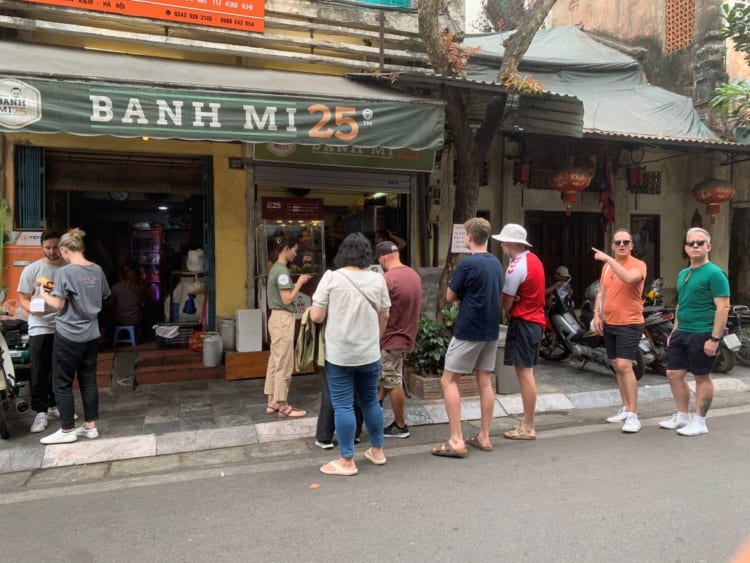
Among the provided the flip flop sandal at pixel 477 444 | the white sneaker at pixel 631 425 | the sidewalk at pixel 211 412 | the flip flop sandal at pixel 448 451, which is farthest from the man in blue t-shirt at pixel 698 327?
the flip flop sandal at pixel 448 451

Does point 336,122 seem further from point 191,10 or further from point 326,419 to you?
point 326,419

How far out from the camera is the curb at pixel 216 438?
181 inches

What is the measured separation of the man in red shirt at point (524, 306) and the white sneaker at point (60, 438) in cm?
393

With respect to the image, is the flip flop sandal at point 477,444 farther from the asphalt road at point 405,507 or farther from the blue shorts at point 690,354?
the blue shorts at point 690,354

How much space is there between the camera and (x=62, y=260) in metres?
5.43

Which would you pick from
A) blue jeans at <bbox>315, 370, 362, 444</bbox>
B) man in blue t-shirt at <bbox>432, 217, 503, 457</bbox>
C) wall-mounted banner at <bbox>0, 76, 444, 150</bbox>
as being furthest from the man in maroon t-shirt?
wall-mounted banner at <bbox>0, 76, 444, 150</bbox>

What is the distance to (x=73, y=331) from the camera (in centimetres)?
475

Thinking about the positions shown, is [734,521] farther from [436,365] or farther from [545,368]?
[545,368]

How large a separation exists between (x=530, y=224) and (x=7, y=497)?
8.50 m

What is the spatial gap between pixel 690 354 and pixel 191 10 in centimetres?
669

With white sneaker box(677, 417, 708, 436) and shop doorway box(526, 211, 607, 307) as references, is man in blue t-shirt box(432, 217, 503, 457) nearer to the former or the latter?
white sneaker box(677, 417, 708, 436)

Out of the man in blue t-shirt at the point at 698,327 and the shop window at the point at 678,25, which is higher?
the shop window at the point at 678,25

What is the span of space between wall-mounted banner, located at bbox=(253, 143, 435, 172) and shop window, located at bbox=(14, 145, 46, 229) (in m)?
2.61

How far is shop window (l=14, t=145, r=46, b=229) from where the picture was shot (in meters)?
6.56
